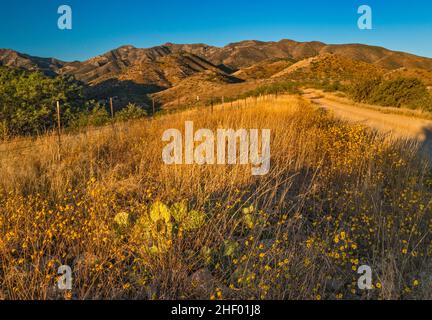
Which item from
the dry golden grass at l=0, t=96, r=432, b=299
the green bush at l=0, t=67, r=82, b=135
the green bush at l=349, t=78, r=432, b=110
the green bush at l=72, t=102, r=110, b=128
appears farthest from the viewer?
the green bush at l=349, t=78, r=432, b=110

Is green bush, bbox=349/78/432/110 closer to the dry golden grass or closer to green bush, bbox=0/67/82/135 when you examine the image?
the dry golden grass

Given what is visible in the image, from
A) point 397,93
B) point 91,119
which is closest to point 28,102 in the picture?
point 91,119

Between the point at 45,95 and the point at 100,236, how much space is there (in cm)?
1383

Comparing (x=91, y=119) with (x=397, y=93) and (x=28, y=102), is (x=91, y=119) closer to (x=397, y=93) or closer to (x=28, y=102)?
(x=28, y=102)

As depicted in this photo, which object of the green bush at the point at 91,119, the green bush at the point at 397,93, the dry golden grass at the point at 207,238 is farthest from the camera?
the green bush at the point at 397,93

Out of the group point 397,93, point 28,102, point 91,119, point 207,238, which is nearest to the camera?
point 207,238

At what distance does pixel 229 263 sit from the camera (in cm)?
299

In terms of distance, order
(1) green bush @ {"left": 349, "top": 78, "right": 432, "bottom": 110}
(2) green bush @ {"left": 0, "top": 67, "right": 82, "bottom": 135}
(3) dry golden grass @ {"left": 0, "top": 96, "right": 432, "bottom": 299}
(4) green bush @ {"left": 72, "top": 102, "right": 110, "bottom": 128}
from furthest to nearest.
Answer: (1) green bush @ {"left": 349, "top": 78, "right": 432, "bottom": 110} < (4) green bush @ {"left": 72, "top": 102, "right": 110, "bottom": 128} < (2) green bush @ {"left": 0, "top": 67, "right": 82, "bottom": 135} < (3) dry golden grass @ {"left": 0, "top": 96, "right": 432, "bottom": 299}

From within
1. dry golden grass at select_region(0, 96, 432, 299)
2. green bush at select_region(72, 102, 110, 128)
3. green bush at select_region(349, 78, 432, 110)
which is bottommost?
dry golden grass at select_region(0, 96, 432, 299)

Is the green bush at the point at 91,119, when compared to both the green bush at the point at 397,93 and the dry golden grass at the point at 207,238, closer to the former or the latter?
the dry golden grass at the point at 207,238

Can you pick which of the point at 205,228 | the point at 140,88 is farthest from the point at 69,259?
the point at 140,88

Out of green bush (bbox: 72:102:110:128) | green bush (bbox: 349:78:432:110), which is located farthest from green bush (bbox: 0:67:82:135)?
green bush (bbox: 349:78:432:110)

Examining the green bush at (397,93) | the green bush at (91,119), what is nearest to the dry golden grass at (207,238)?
the green bush at (91,119)
